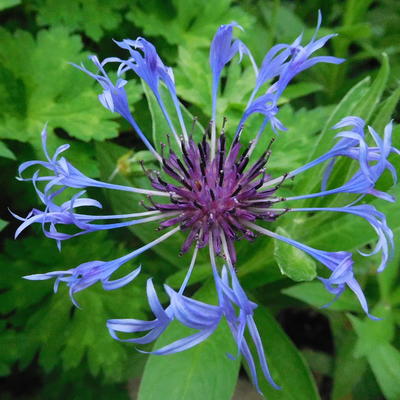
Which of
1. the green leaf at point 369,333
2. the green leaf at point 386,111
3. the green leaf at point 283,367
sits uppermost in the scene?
the green leaf at point 386,111

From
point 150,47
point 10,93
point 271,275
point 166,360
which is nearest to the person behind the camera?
point 150,47

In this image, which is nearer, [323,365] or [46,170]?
[46,170]

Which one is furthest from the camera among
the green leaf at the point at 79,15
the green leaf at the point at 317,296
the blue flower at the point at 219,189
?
the green leaf at the point at 79,15

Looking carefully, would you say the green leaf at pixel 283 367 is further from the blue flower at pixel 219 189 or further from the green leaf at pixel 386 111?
the green leaf at pixel 386 111

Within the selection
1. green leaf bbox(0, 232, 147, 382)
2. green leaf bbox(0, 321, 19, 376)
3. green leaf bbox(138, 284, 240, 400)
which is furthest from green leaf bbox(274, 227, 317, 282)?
green leaf bbox(0, 321, 19, 376)

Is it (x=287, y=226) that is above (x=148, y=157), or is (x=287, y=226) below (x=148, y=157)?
below

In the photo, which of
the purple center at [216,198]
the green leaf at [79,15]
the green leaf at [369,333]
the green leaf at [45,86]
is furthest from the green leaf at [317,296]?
the green leaf at [79,15]

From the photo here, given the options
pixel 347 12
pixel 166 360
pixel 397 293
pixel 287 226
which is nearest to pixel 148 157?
pixel 287 226

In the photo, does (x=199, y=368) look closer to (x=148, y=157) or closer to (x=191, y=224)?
(x=191, y=224)
